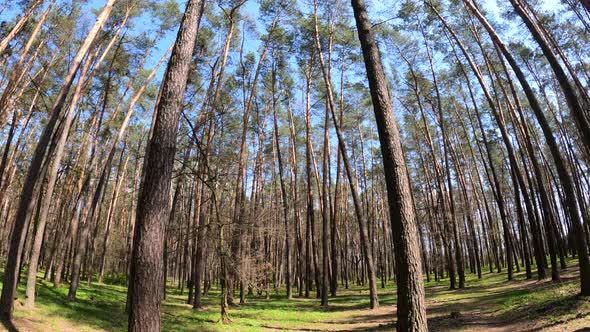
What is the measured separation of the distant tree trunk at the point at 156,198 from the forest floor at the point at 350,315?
18.4 ft

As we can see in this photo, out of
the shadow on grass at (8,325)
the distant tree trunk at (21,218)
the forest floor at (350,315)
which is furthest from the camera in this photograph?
the distant tree trunk at (21,218)

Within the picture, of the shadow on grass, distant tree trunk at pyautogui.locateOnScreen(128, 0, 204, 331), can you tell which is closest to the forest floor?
the shadow on grass

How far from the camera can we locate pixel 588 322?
592 centimetres

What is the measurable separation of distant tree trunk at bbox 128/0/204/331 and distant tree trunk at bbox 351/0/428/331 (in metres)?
2.61

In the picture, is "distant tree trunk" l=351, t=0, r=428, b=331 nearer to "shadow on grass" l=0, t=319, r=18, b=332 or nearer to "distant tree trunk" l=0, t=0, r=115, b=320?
"distant tree trunk" l=0, t=0, r=115, b=320

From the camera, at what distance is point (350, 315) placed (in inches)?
481

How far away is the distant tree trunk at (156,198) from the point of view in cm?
380

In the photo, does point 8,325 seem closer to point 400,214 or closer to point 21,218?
point 21,218

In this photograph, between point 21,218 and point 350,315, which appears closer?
point 21,218

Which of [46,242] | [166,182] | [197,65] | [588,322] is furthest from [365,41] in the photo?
[46,242]

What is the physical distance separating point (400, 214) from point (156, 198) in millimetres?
2924

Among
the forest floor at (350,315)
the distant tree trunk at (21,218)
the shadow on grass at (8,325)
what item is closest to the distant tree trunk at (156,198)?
the shadow on grass at (8,325)

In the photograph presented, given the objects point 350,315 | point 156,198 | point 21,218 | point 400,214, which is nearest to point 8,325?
point 21,218

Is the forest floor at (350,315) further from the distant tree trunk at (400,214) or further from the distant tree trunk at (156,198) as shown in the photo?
the distant tree trunk at (156,198)
